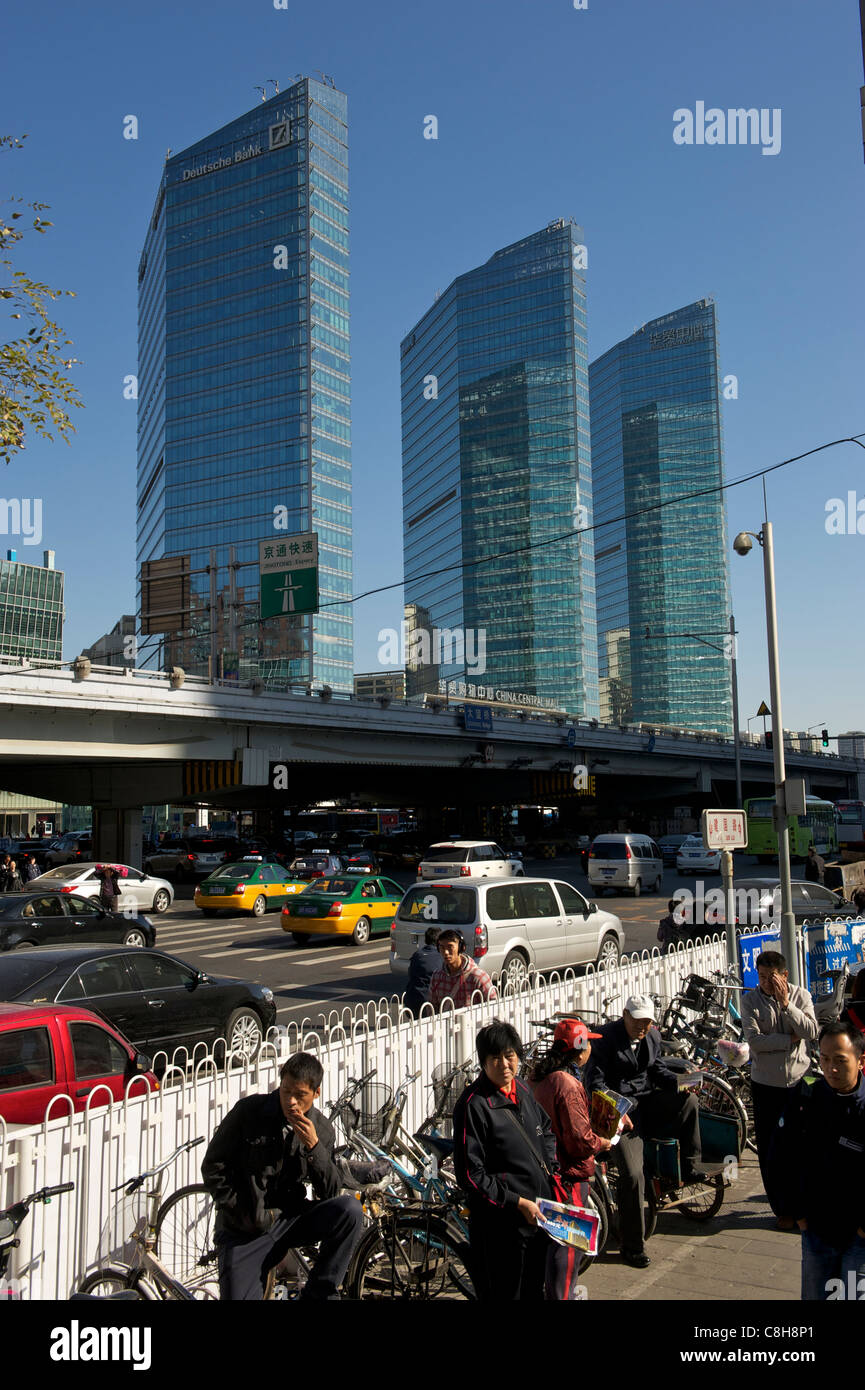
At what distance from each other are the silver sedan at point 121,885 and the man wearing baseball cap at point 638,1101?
2183 cm

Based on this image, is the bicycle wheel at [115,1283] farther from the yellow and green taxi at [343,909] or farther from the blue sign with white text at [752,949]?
the yellow and green taxi at [343,909]

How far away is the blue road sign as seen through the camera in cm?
4672

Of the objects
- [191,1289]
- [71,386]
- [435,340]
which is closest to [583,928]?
[71,386]

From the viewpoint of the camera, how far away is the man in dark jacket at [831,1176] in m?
4.46

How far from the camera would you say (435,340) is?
188 meters

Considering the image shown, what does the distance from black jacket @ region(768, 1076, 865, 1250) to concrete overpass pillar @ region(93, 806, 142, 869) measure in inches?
1475

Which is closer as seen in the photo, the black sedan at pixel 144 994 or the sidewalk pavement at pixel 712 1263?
the sidewalk pavement at pixel 712 1263

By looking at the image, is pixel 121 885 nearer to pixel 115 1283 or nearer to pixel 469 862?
pixel 469 862

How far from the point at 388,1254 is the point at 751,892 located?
14.8m

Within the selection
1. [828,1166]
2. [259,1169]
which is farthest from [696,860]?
[259,1169]

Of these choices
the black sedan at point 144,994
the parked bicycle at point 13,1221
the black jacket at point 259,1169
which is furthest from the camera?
the black sedan at point 144,994

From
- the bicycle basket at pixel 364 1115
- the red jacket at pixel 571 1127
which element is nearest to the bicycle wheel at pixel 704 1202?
the red jacket at pixel 571 1127

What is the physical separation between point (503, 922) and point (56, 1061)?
8797mm

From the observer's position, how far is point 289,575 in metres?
31.1
